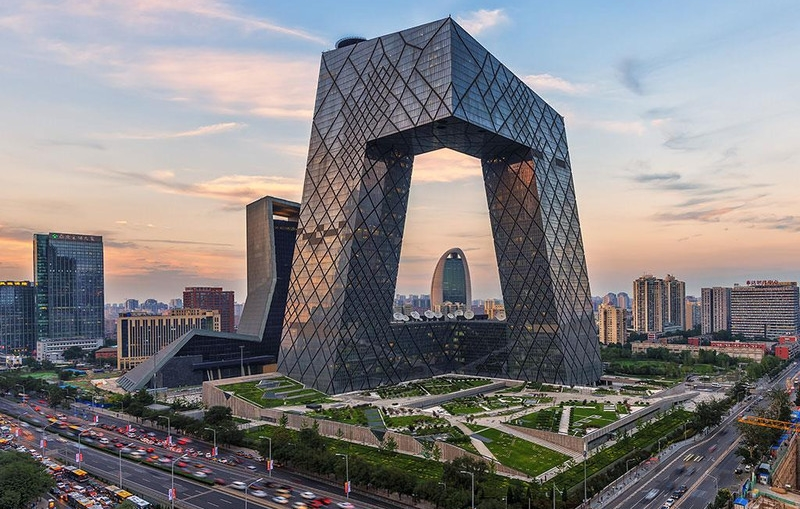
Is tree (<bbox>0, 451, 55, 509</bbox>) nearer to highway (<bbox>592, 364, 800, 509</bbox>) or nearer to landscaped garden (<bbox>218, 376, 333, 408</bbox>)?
landscaped garden (<bbox>218, 376, 333, 408</bbox>)

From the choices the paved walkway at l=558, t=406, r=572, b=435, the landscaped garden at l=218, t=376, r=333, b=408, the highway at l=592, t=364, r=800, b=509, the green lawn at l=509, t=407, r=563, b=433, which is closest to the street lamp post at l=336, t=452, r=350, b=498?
the highway at l=592, t=364, r=800, b=509

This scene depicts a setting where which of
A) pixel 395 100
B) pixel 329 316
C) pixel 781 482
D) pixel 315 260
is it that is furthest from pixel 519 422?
pixel 395 100

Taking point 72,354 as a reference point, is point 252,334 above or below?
above

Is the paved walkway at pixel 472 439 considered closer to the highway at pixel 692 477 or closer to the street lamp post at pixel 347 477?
the highway at pixel 692 477

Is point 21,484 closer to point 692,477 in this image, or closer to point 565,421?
point 565,421

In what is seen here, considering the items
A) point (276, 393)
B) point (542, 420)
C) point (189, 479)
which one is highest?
point (276, 393)

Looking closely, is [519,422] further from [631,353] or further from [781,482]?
[631,353]

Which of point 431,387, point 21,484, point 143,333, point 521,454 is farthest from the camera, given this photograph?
point 143,333

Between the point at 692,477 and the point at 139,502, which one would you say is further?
the point at 692,477

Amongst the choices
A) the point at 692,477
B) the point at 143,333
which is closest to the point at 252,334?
the point at 143,333
